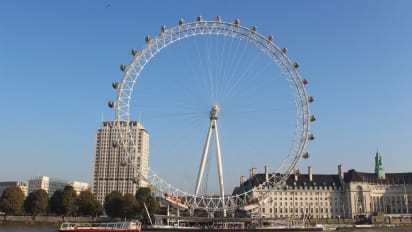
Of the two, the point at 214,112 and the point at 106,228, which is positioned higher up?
the point at 214,112

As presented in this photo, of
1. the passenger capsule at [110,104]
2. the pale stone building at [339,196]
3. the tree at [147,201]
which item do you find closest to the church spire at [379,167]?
the pale stone building at [339,196]

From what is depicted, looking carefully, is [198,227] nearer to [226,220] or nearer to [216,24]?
[226,220]

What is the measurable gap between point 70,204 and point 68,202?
651mm

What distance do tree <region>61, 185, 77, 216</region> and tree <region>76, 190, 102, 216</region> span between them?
1072 millimetres

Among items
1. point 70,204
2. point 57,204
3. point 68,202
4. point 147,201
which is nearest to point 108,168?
point 57,204

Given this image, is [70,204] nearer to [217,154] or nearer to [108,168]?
[217,154]

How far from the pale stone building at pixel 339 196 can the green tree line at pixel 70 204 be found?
44.0 m

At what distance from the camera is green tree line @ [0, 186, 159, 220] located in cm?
10381

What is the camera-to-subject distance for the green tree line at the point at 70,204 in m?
104

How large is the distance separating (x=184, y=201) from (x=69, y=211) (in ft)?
139

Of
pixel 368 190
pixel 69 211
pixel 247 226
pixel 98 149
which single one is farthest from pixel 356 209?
pixel 98 149

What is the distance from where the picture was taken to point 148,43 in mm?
63781

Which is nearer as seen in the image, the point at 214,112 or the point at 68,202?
the point at 214,112

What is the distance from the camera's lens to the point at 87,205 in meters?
107
